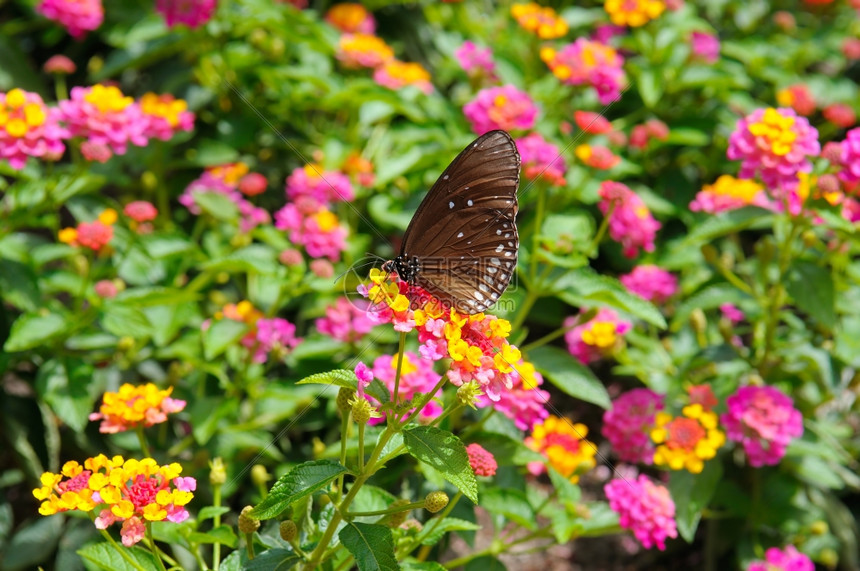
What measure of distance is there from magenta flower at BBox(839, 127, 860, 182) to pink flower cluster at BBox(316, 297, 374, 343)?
1.39 meters

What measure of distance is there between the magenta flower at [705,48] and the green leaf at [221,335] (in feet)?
7.29

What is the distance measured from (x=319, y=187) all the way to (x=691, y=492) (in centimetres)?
152

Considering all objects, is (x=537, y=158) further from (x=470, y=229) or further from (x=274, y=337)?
(x=274, y=337)

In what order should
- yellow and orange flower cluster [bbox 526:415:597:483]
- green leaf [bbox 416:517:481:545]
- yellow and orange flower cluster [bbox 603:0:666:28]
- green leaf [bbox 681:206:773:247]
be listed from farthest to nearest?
yellow and orange flower cluster [bbox 603:0:666:28], green leaf [bbox 681:206:773:247], yellow and orange flower cluster [bbox 526:415:597:483], green leaf [bbox 416:517:481:545]

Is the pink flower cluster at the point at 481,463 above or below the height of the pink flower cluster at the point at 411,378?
above

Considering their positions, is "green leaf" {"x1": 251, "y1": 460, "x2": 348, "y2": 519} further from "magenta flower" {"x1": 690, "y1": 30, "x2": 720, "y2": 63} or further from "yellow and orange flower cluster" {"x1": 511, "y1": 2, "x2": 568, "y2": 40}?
"magenta flower" {"x1": 690, "y1": 30, "x2": 720, "y2": 63}

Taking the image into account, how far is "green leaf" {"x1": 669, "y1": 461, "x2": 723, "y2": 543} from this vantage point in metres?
2.27

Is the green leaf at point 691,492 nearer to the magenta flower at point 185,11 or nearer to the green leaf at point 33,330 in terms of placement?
the green leaf at point 33,330

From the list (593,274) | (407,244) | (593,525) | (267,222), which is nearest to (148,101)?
(267,222)

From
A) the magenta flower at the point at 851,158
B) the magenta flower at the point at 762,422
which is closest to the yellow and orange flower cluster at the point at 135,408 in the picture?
the magenta flower at the point at 762,422

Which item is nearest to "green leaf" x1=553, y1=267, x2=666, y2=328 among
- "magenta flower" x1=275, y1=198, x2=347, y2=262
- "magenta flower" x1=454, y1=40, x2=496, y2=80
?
"magenta flower" x1=275, y1=198, x2=347, y2=262

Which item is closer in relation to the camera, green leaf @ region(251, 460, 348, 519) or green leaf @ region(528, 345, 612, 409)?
green leaf @ region(251, 460, 348, 519)

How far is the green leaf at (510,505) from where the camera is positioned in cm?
198

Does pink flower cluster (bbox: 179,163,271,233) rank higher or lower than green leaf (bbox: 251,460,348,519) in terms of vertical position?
lower
